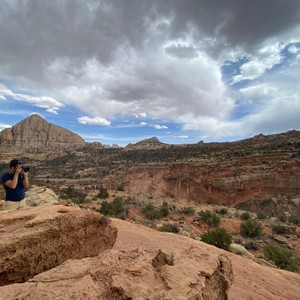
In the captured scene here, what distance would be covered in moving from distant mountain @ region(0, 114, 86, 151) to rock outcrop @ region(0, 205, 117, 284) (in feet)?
396

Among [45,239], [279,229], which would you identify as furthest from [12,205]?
[279,229]

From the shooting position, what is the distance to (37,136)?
5246 inches

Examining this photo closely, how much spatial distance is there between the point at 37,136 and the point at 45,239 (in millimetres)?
139423

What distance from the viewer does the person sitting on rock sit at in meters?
6.11

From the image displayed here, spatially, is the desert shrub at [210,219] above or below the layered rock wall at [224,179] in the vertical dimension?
below

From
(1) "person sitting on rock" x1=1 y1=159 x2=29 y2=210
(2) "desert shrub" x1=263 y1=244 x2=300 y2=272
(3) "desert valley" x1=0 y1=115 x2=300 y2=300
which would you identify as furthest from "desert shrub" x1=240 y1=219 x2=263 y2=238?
(1) "person sitting on rock" x1=1 y1=159 x2=29 y2=210

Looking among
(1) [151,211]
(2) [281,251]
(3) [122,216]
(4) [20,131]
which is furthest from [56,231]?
(4) [20,131]

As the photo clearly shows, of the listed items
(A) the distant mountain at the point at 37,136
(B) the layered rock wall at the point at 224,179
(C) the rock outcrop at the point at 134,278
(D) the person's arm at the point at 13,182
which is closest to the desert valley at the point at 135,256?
(C) the rock outcrop at the point at 134,278

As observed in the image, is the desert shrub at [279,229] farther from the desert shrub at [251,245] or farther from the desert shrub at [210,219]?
the desert shrub at [251,245]

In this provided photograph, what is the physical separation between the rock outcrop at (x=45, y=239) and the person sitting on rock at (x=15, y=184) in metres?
0.88

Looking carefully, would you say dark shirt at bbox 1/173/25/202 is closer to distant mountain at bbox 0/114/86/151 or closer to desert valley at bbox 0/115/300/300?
desert valley at bbox 0/115/300/300

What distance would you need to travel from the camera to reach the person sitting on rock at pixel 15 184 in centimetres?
611

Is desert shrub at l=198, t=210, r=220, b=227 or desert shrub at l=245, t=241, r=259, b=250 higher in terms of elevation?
desert shrub at l=198, t=210, r=220, b=227

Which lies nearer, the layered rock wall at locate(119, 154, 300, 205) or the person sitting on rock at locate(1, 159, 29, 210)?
the person sitting on rock at locate(1, 159, 29, 210)
